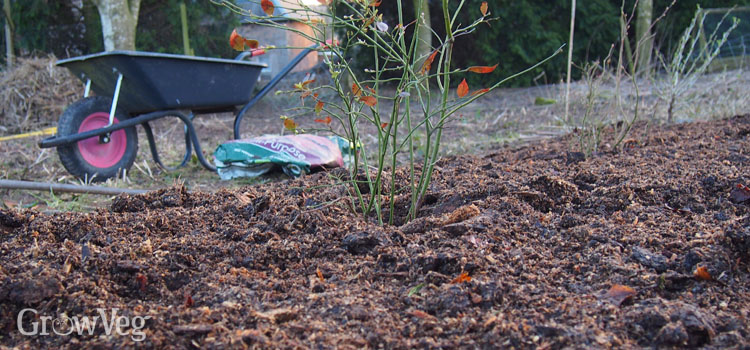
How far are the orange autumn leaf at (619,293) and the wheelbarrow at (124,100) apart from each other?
2486mm

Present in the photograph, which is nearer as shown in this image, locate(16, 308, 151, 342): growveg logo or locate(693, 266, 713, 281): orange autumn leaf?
locate(16, 308, 151, 342): growveg logo

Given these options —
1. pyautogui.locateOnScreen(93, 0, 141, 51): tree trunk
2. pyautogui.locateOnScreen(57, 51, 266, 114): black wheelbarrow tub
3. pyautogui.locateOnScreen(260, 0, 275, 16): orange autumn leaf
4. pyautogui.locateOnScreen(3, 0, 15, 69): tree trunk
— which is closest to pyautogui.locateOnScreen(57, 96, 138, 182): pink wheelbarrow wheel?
pyautogui.locateOnScreen(57, 51, 266, 114): black wheelbarrow tub

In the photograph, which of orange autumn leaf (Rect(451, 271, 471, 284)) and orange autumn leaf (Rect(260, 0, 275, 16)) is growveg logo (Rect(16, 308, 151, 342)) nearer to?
orange autumn leaf (Rect(451, 271, 471, 284))

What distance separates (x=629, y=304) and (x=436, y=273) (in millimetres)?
436

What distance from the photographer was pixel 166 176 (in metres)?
3.86

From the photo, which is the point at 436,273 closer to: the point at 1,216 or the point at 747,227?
the point at 747,227

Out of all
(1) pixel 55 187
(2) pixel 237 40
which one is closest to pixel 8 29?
(1) pixel 55 187

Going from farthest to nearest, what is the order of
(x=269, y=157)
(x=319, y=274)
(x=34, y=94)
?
(x=34, y=94), (x=269, y=157), (x=319, y=274)

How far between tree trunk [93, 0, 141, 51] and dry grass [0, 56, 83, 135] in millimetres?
632

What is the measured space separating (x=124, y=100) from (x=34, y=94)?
3.17 metres

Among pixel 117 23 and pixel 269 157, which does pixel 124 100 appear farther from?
pixel 117 23

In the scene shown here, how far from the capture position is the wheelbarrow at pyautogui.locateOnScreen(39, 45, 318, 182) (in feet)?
11.3

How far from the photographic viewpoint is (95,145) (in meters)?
3.61

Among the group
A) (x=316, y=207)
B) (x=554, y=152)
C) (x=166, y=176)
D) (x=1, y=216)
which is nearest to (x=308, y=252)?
(x=316, y=207)
